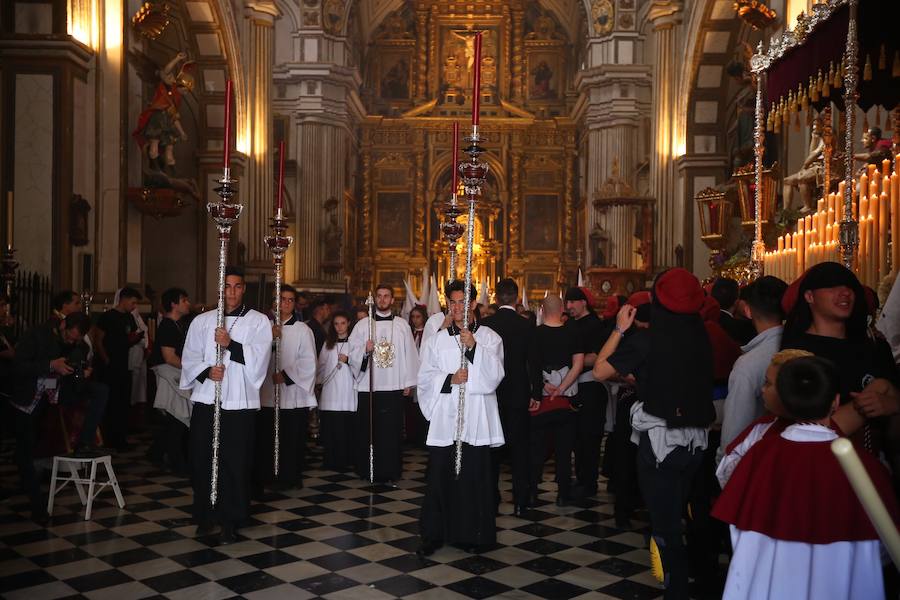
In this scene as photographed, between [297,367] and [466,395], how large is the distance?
263 centimetres

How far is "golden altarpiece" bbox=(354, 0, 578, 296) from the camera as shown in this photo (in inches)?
1174

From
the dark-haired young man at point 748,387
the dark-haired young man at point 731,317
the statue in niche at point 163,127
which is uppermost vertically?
the statue in niche at point 163,127

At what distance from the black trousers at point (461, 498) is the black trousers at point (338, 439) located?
3096mm

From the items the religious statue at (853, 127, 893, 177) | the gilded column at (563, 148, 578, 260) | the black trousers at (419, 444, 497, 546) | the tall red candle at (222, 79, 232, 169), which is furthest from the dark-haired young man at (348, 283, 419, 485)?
the gilded column at (563, 148, 578, 260)

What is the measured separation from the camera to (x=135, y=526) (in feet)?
21.3

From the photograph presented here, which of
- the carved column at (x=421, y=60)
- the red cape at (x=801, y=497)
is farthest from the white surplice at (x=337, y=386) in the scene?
the carved column at (x=421, y=60)

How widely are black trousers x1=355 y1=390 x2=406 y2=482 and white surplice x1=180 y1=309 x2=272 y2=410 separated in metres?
2.19

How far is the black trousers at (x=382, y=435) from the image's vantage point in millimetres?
8250

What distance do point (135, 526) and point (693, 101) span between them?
1331cm

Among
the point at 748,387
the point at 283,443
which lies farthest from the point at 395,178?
the point at 748,387

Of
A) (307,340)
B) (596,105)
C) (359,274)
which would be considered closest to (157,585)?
(307,340)

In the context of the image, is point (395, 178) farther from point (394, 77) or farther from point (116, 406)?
point (116, 406)

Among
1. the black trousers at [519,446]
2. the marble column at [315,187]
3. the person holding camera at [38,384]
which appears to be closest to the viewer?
the person holding camera at [38,384]

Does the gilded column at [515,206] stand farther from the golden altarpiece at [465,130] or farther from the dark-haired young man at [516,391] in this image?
the dark-haired young man at [516,391]
